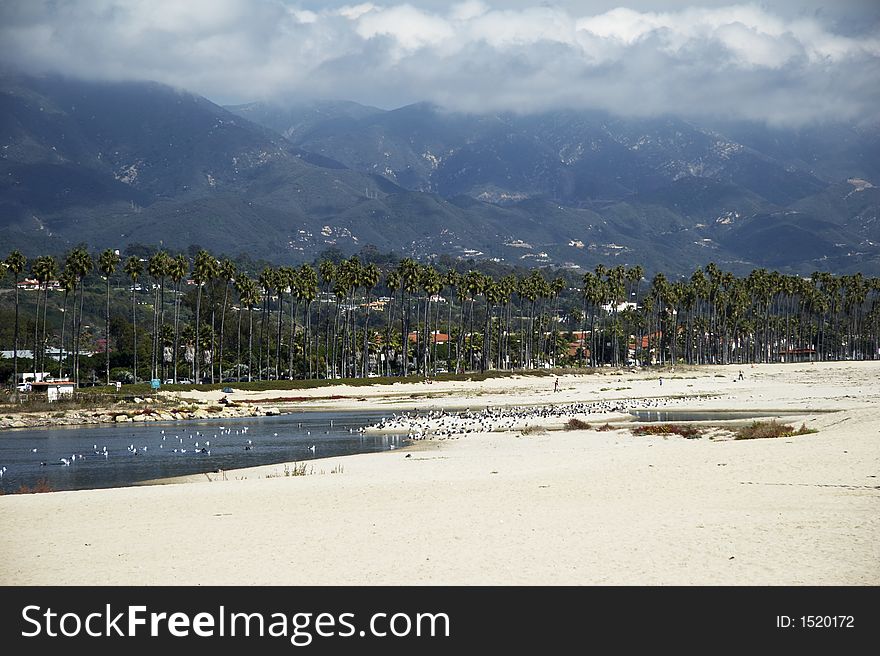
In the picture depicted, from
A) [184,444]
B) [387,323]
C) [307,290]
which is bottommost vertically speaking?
[184,444]

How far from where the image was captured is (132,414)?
72000mm

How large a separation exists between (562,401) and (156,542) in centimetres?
5955

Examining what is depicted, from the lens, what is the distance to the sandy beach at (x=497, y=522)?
1490 cm

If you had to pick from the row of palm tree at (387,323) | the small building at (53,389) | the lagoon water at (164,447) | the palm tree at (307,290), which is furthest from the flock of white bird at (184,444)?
the palm tree at (307,290)

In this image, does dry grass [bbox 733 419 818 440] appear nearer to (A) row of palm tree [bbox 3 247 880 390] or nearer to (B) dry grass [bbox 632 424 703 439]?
(B) dry grass [bbox 632 424 703 439]

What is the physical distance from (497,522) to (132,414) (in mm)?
58040

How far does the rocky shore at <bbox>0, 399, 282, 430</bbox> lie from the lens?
223 feet

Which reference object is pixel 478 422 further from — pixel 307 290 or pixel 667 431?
pixel 307 290

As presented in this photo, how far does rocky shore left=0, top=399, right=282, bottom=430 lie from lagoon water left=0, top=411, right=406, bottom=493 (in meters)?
3.39

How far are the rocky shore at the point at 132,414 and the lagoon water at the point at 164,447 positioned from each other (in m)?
3.39

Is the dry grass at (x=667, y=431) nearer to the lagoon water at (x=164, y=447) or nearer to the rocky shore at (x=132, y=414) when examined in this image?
the lagoon water at (x=164, y=447)

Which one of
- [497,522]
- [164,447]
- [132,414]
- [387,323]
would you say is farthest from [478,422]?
[387,323]

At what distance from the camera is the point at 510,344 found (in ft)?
529
